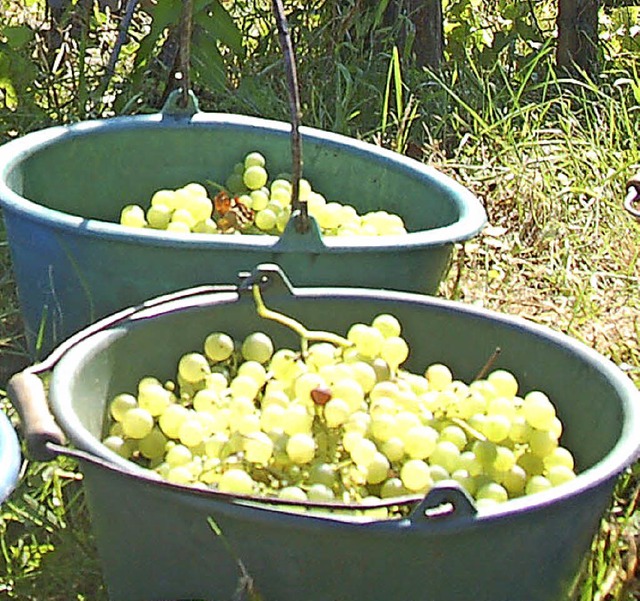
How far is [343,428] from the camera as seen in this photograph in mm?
1489

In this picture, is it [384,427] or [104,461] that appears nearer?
[104,461]

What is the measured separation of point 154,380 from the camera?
1626 mm

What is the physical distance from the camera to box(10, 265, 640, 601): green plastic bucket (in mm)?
1267

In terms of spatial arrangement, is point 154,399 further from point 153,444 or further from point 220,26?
point 220,26

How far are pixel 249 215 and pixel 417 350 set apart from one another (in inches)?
19.7

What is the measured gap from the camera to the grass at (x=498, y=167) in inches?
78.7

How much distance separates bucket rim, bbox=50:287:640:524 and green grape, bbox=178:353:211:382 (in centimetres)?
8

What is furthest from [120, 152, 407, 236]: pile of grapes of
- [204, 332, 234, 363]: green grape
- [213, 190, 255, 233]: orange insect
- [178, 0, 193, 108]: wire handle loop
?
[204, 332, 234, 363]: green grape

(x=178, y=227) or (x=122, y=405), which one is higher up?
(x=178, y=227)

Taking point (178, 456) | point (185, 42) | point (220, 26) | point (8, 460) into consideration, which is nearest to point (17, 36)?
point (220, 26)

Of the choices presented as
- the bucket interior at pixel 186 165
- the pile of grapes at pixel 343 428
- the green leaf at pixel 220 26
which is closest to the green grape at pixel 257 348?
the pile of grapes at pixel 343 428

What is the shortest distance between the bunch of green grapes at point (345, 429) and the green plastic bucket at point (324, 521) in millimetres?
59

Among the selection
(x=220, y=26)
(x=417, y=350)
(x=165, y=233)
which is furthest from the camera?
(x=220, y=26)

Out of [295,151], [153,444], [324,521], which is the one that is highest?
[295,151]
